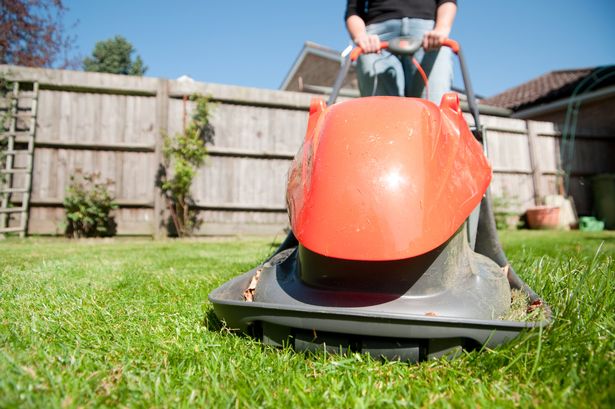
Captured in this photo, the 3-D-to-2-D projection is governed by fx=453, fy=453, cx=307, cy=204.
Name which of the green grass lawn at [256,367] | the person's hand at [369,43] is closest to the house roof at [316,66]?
the person's hand at [369,43]

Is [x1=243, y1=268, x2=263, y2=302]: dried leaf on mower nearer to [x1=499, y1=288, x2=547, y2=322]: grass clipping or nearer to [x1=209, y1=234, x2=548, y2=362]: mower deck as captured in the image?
[x1=209, y1=234, x2=548, y2=362]: mower deck

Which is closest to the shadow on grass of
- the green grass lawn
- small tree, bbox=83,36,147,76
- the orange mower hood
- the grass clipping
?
the green grass lawn

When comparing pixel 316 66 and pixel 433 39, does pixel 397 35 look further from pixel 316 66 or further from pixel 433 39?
pixel 316 66

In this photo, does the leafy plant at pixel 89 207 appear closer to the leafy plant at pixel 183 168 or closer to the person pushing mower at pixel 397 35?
the leafy plant at pixel 183 168

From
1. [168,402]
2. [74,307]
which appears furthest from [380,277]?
[74,307]

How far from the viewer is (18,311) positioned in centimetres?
152

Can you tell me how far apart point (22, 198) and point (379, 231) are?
5869 millimetres

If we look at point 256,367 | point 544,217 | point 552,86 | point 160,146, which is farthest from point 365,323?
point 552,86

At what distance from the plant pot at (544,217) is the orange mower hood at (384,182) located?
23.5 feet

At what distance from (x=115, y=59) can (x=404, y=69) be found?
35.2 metres

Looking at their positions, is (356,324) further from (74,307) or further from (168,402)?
(74,307)

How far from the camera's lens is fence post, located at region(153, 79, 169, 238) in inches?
236

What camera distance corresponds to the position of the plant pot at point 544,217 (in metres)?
7.57

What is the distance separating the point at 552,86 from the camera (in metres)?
13.0
